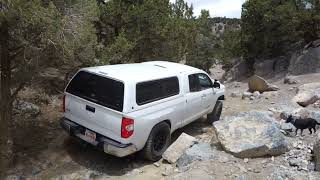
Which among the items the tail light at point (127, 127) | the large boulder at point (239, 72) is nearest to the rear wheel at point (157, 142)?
the tail light at point (127, 127)

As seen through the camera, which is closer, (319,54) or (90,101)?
(90,101)

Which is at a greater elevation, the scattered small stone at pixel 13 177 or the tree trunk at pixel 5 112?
the tree trunk at pixel 5 112

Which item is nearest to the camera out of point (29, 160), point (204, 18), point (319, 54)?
point (29, 160)

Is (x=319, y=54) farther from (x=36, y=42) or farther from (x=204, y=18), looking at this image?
(x=36, y=42)

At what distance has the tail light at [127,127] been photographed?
684 centimetres

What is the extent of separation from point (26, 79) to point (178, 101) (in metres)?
3.39

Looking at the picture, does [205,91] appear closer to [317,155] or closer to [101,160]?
[101,160]

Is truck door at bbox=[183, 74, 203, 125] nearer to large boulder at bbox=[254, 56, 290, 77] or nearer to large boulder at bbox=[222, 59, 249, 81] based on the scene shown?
large boulder at bbox=[254, 56, 290, 77]

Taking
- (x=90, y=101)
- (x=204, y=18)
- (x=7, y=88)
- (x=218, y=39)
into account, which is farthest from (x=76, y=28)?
(x=218, y=39)

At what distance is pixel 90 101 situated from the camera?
731cm

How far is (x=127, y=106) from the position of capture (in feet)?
22.6

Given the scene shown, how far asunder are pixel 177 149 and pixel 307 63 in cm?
1534

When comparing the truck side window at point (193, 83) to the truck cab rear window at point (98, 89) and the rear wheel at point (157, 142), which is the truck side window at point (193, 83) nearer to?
the rear wheel at point (157, 142)

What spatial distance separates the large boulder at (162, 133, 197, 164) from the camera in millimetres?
7785
